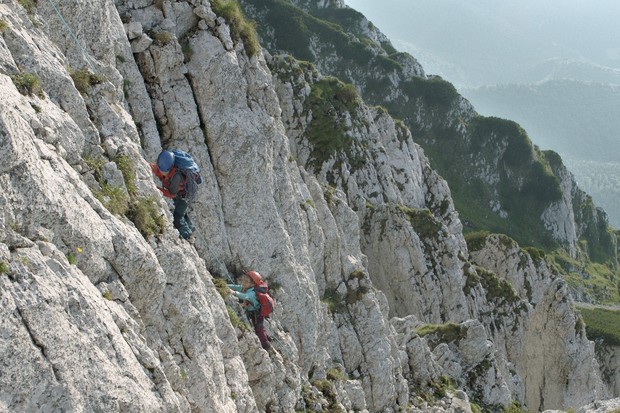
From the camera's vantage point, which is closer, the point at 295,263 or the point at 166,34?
the point at 166,34

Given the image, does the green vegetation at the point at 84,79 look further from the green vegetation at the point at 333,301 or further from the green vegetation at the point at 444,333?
the green vegetation at the point at 444,333

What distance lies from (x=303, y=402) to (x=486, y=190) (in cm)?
13078

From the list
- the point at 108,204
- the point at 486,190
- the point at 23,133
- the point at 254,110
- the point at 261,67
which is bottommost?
the point at 108,204

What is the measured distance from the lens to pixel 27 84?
44.3 ft

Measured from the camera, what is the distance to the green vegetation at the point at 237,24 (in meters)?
26.9

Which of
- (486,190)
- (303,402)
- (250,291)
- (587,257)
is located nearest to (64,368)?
(250,291)

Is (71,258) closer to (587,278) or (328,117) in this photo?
(328,117)

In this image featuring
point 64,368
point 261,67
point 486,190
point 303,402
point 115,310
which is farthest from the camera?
point 486,190

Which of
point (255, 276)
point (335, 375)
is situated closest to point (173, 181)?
point (255, 276)

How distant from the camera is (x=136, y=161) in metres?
17.1

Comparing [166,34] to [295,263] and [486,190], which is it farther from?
[486,190]

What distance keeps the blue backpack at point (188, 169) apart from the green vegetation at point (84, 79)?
10.3 feet

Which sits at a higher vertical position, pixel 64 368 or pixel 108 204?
pixel 108 204

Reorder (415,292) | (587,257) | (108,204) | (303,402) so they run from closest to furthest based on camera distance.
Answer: (108,204) → (303,402) → (415,292) → (587,257)
